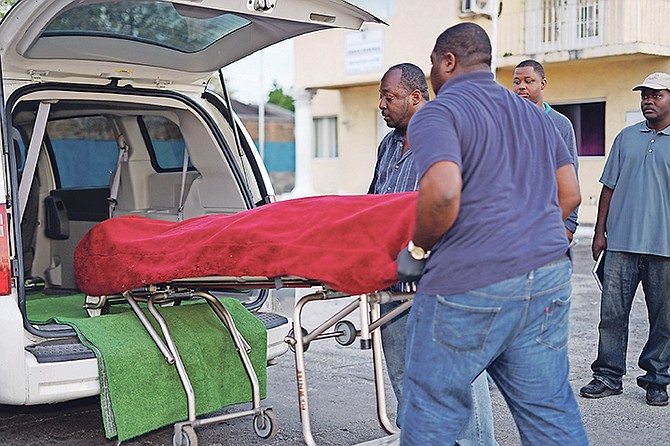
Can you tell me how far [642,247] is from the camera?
5.89m

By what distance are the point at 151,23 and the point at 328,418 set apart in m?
2.42

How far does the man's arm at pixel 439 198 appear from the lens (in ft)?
10.1

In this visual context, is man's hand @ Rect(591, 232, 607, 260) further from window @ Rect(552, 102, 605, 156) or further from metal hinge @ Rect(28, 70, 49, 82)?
window @ Rect(552, 102, 605, 156)

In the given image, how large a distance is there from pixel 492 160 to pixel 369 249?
73 cm

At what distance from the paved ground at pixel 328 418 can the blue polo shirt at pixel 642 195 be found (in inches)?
38.1

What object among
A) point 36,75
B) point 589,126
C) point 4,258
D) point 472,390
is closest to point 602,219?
point 472,390

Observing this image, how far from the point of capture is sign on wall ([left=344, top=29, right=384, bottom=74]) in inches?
840

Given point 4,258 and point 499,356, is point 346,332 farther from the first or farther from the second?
point 4,258

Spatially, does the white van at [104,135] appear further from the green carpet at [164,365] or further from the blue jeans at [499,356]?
the blue jeans at [499,356]

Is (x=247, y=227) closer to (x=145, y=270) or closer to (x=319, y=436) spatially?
(x=145, y=270)

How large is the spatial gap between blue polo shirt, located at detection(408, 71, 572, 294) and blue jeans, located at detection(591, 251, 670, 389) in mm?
2840

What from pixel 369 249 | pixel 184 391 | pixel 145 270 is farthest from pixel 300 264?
pixel 184 391

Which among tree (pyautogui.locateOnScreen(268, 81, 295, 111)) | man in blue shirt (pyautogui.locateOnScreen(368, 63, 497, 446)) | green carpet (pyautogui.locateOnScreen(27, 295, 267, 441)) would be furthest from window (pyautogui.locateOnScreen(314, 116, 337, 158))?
tree (pyautogui.locateOnScreen(268, 81, 295, 111))

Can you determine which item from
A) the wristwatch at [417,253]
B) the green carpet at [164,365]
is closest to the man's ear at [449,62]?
the wristwatch at [417,253]
